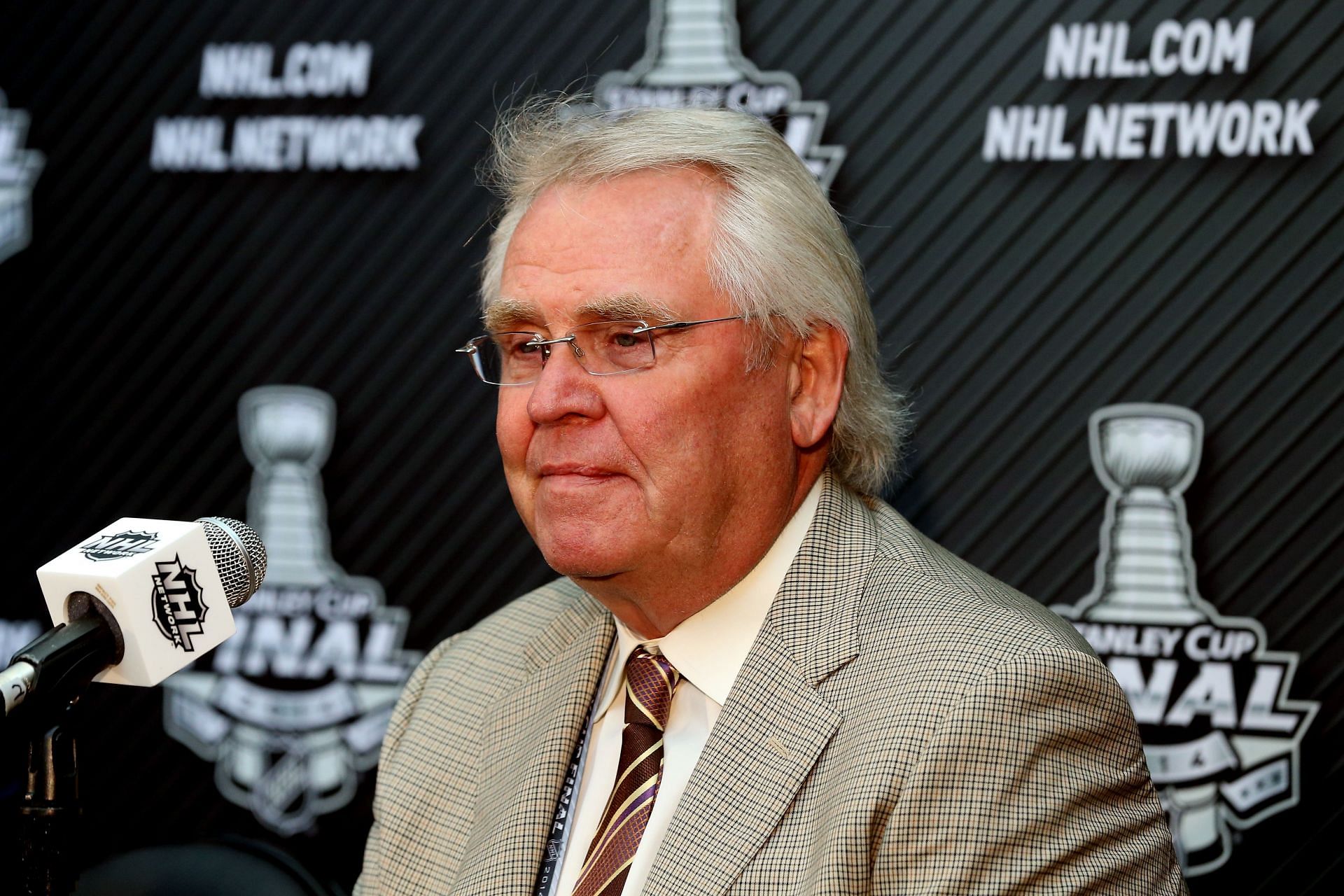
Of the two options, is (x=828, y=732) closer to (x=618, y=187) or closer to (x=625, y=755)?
(x=625, y=755)

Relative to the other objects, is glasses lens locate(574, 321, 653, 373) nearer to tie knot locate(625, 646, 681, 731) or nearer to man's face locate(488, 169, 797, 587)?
man's face locate(488, 169, 797, 587)

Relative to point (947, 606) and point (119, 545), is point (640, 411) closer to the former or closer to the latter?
point (947, 606)

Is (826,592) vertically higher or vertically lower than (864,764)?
higher

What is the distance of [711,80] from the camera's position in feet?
9.41

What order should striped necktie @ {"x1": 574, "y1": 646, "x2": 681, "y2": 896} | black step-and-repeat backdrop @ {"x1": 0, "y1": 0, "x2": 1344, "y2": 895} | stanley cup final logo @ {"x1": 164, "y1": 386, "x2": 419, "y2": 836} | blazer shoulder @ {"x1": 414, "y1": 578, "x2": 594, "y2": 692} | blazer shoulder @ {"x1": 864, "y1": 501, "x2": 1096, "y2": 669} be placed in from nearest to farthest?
1. blazer shoulder @ {"x1": 864, "y1": 501, "x2": 1096, "y2": 669}
2. striped necktie @ {"x1": 574, "y1": 646, "x2": 681, "y2": 896}
3. blazer shoulder @ {"x1": 414, "y1": 578, "x2": 594, "y2": 692}
4. black step-and-repeat backdrop @ {"x1": 0, "y1": 0, "x2": 1344, "y2": 895}
5. stanley cup final logo @ {"x1": 164, "y1": 386, "x2": 419, "y2": 836}

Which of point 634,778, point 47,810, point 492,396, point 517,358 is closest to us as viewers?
point 47,810

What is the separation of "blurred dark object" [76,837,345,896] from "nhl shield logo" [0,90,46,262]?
2378 mm

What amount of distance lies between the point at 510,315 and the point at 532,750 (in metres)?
0.65

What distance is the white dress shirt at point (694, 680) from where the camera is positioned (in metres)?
1.75

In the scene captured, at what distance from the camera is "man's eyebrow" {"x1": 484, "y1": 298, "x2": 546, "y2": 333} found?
5.87 ft

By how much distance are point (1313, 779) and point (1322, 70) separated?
56.4 inches

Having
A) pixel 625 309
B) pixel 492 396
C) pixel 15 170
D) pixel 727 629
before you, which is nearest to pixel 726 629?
pixel 727 629

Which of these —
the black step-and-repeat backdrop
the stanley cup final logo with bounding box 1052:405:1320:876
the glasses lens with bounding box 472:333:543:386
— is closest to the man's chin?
the glasses lens with bounding box 472:333:543:386

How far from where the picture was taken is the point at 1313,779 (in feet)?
8.44
